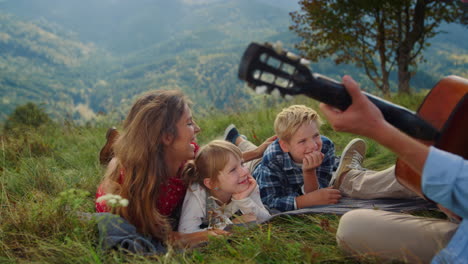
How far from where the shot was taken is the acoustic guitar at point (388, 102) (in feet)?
4.77

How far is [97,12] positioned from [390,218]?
634 ft

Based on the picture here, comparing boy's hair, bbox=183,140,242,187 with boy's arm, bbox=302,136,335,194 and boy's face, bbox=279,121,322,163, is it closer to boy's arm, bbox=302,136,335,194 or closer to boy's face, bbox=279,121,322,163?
boy's face, bbox=279,121,322,163

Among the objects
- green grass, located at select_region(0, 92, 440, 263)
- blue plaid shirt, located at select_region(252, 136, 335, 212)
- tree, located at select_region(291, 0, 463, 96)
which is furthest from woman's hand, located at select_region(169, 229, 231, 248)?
tree, located at select_region(291, 0, 463, 96)

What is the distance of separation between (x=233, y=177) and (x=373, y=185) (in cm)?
123

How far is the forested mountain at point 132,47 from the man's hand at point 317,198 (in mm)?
4136

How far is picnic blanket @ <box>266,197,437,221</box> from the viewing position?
2.77 metres

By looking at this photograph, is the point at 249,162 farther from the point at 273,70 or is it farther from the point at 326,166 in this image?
the point at 273,70

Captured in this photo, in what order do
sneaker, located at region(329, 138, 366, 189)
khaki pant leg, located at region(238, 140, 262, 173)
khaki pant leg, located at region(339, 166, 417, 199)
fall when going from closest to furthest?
1. khaki pant leg, located at region(339, 166, 417, 199)
2. sneaker, located at region(329, 138, 366, 189)
3. khaki pant leg, located at region(238, 140, 262, 173)

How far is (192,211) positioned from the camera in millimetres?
2732

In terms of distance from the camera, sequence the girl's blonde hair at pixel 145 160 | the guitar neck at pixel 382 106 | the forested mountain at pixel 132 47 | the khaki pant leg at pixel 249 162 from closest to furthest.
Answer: the guitar neck at pixel 382 106 < the girl's blonde hair at pixel 145 160 < the khaki pant leg at pixel 249 162 < the forested mountain at pixel 132 47

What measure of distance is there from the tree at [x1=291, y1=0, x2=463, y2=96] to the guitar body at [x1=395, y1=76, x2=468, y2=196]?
8.29 metres

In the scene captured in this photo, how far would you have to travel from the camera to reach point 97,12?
174m

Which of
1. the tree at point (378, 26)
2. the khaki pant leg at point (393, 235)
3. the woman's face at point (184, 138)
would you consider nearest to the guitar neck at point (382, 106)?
the khaki pant leg at point (393, 235)

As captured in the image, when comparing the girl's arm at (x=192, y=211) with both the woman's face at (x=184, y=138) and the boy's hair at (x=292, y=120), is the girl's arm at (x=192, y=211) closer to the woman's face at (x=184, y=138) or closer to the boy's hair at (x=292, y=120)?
the woman's face at (x=184, y=138)
